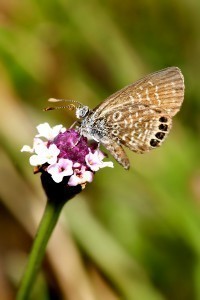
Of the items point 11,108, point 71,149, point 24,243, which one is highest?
point 11,108

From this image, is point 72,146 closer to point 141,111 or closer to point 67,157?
point 67,157

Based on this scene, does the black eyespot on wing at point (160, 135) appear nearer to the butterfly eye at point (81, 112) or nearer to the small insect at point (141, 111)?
the small insect at point (141, 111)

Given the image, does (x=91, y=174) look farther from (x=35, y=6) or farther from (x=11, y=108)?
(x=35, y=6)

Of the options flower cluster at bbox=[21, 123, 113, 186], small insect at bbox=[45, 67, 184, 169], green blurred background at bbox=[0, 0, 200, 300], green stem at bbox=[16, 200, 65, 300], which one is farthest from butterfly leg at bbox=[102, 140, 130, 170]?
green blurred background at bbox=[0, 0, 200, 300]

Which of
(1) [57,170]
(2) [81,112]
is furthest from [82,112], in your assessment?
(1) [57,170]

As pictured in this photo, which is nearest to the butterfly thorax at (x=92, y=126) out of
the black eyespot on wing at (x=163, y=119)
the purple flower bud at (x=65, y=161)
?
the purple flower bud at (x=65, y=161)

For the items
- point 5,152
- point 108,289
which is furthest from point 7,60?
point 108,289
